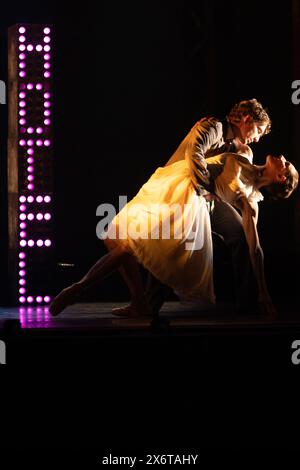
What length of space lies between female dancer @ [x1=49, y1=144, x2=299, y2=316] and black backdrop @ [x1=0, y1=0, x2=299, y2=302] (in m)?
1.78

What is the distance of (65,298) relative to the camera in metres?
6.30

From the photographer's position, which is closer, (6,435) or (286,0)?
(6,435)

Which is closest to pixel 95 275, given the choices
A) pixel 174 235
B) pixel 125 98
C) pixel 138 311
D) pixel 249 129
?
pixel 138 311

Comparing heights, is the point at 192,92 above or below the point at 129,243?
above

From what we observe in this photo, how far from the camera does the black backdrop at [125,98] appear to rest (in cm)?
823

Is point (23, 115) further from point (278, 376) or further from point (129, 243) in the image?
point (278, 376)

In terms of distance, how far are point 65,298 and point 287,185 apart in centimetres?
141

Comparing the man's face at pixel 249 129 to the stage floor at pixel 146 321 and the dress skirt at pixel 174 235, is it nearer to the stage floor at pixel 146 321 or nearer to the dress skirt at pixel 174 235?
the dress skirt at pixel 174 235

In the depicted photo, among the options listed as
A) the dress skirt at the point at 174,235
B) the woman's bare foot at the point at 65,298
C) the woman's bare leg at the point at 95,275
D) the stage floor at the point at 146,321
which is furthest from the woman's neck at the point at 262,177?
the woman's bare foot at the point at 65,298

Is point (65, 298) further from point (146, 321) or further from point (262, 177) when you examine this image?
point (262, 177)

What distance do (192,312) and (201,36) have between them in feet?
7.50

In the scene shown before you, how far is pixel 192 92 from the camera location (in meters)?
8.10
